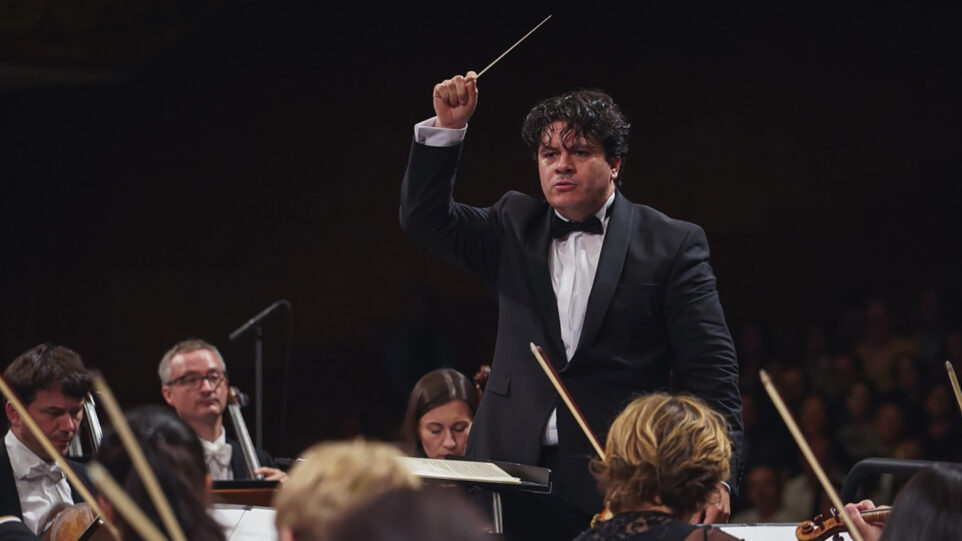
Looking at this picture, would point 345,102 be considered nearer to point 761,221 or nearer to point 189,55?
point 189,55

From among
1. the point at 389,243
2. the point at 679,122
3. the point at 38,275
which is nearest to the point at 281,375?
the point at 389,243

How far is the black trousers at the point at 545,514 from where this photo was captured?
8.33ft

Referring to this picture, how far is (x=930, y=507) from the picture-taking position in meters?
1.66

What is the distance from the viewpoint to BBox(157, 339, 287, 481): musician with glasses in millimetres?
4328

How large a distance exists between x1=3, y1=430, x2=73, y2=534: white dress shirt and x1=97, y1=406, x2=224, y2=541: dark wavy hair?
172 centimetres

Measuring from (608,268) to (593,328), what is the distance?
13 cm

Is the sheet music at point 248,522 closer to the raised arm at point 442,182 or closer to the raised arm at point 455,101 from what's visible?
the raised arm at point 442,182

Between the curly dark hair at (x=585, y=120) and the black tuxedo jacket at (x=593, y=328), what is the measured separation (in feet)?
0.40

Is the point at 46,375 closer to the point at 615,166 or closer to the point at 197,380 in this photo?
the point at 197,380

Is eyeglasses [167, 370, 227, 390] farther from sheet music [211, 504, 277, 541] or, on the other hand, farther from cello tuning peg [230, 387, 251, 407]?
sheet music [211, 504, 277, 541]

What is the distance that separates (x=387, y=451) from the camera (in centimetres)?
123

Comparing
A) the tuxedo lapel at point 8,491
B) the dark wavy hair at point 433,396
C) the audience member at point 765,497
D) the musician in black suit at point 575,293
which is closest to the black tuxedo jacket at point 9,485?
the tuxedo lapel at point 8,491

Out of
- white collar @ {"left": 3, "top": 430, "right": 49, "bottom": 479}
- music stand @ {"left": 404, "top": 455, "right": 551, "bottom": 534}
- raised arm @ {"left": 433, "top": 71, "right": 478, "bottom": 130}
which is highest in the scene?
raised arm @ {"left": 433, "top": 71, "right": 478, "bottom": 130}

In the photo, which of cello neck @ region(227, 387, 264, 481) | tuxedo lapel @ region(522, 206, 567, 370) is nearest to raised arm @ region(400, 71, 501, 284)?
tuxedo lapel @ region(522, 206, 567, 370)
